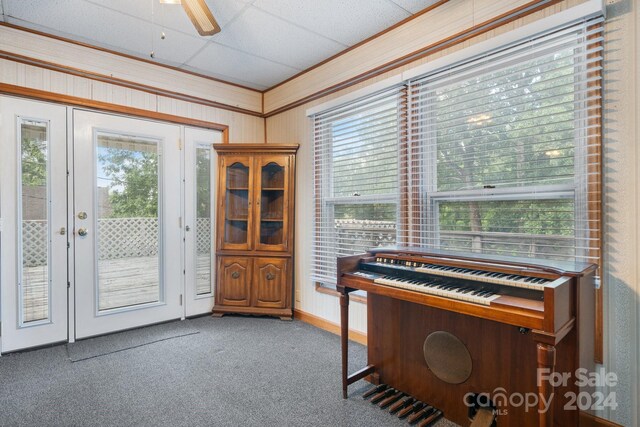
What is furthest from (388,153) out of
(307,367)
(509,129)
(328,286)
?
(307,367)

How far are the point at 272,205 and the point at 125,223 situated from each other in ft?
4.88

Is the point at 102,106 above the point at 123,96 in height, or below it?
below

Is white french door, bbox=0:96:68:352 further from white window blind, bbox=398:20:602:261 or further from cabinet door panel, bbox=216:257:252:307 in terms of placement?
white window blind, bbox=398:20:602:261

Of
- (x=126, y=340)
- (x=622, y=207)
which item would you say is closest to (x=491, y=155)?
(x=622, y=207)

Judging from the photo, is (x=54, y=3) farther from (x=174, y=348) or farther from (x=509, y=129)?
(x=509, y=129)

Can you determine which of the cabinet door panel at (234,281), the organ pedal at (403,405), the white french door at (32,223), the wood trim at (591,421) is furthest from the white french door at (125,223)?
the wood trim at (591,421)

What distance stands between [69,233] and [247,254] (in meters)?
1.61

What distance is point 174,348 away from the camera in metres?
2.96

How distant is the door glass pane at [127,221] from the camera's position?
10.8 feet

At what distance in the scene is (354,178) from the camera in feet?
10.6

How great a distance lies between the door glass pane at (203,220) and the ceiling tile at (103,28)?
1062mm

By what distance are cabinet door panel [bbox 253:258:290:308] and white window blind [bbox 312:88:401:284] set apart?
1.21ft

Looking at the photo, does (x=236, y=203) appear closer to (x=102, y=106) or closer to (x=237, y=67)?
(x=237, y=67)

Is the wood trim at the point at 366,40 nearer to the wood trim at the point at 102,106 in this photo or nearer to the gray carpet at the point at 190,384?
the wood trim at the point at 102,106
